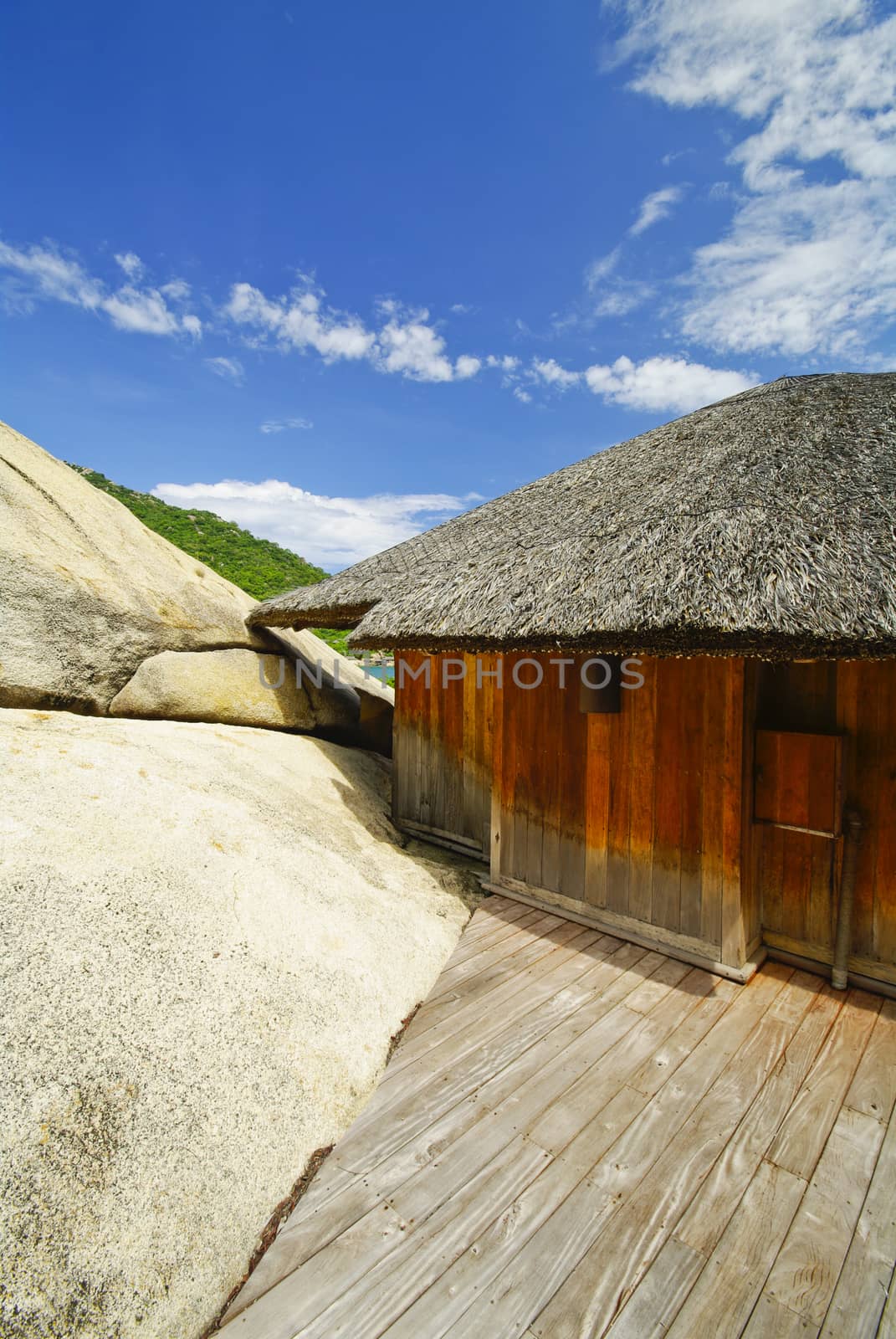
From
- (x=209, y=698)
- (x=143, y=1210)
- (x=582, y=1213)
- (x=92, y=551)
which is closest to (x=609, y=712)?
(x=582, y=1213)

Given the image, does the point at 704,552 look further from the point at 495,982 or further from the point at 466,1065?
the point at 466,1065

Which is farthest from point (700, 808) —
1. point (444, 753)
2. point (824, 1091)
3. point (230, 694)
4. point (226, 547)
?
point (226, 547)

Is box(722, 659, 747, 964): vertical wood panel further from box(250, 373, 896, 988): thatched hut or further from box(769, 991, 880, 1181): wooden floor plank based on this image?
box(769, 991, 880, 1181): wooden floor plank

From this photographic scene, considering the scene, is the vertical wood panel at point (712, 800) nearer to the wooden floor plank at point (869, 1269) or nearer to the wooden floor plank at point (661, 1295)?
the wooden floor plank at point (869, 1269)

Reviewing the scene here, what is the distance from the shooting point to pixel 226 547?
1606 centimetres

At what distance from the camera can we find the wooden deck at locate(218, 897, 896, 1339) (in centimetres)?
165

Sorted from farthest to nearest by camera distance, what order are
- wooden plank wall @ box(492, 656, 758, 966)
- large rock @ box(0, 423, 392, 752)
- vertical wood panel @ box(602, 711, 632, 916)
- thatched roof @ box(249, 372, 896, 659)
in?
large rock @ box(0, 423, 392, 752) < vertical wood panel @ box(602, 711, 632, 916) < wooden plank wall @ box(492, 656, 758, 966) < thatched roof @ box(249, 372, 896, 659)

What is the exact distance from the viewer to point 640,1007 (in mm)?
2986

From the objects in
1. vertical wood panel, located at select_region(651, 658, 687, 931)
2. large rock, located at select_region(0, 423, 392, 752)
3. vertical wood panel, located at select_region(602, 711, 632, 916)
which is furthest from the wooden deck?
large rock, located at select_region(0, 423, 392, 752)

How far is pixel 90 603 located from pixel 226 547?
471 inches

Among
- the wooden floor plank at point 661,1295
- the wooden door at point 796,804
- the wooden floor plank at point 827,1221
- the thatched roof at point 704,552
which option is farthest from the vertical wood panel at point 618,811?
the wooden floor plank at point 661,1295

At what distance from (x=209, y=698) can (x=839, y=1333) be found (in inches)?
222

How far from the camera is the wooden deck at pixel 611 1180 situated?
1.65m

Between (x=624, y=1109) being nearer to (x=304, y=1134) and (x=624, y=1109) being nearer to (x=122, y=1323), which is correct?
(x=304, y=1134)
